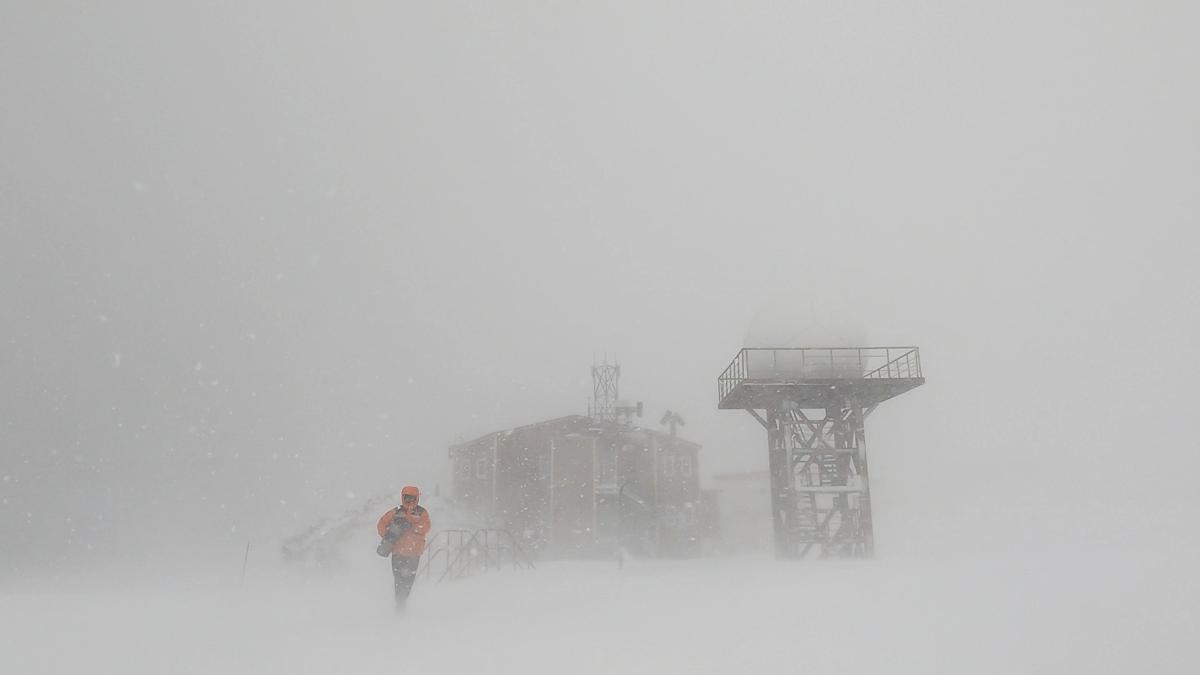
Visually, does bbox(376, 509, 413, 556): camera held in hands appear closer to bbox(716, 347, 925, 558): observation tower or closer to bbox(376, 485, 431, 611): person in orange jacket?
bbox(376, 485, 431, 611): person in orange jacket

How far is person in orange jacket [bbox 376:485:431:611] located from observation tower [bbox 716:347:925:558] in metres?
13.1

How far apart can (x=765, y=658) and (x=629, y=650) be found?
52.9 inches

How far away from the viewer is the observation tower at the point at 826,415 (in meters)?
20.5

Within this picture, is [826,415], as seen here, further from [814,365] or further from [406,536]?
[406,536]

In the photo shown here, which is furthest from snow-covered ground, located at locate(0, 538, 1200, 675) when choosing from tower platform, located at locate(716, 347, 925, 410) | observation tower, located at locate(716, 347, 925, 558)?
tower platform, located at locate(716, 347, 925, 410)

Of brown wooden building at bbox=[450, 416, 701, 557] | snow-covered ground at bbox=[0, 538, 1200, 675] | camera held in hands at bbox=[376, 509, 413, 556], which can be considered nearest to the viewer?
snow-covered ground at bbox=[0, 538, 1200, 675]

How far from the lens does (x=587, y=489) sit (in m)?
31.8

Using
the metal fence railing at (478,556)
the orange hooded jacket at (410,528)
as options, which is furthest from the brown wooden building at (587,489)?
the orange hooded jacket at (410,528)

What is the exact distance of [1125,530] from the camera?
3656 centimetres

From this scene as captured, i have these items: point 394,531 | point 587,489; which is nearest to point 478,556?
point 394,531

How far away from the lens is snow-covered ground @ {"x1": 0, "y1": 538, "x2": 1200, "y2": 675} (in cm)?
635

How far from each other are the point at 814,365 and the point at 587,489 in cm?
1397

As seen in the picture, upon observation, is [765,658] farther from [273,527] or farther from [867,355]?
[273,527]

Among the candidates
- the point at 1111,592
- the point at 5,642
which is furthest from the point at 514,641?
the point at 1111,592
